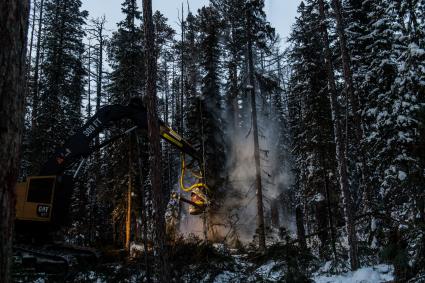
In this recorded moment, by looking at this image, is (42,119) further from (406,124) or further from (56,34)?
(406,124)

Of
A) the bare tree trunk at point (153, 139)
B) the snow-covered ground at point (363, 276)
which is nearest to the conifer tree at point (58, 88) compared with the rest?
the bare tree trunk at point (153, 139)

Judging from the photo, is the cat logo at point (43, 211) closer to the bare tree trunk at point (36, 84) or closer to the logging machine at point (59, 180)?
the logging machine at point (59, 180)

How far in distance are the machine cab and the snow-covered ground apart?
905 centimetres

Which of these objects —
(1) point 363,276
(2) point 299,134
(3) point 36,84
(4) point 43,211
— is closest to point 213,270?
(1) point 363,276

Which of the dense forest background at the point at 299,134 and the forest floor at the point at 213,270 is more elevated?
the dense forest background at the point at 299,134

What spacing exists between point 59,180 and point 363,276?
33.1ft

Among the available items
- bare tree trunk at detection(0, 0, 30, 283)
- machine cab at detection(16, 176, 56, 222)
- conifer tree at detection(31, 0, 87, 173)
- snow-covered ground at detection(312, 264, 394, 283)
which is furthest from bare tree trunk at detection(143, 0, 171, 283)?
conifer tree at detection(31, 0, 87, 173)

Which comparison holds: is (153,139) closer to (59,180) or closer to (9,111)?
(59,180)

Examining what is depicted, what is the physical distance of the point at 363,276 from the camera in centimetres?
1005

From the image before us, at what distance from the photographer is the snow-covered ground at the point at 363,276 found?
9.46 metres

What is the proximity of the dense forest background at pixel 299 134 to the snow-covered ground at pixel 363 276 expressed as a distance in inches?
36.4

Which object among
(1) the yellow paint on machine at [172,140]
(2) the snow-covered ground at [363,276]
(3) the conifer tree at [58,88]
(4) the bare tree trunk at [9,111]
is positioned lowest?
(2) the snow-covered ground at [363,276]

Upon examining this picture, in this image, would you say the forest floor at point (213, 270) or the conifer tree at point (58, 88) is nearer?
the forest floor at point (213, 270)

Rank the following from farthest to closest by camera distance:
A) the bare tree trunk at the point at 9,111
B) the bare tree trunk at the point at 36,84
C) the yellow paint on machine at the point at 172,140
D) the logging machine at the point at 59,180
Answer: the bare tree trunk at the point at 36,84
the yellow paint on machine at the point at 172,140
the logging machine at the point at 59,180
the bare tree trunk at the point at 9,111
